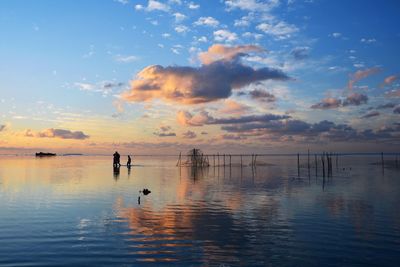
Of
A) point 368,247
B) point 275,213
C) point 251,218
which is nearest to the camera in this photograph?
point 368,247

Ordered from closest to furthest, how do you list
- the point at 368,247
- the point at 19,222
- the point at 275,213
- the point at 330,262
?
the point at 330,262 → the point at 368,247 → the point at 19,222 → the point at 275,213

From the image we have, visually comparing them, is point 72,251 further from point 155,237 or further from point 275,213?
point 275,213

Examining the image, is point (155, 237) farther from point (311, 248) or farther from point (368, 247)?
point (368, 247)

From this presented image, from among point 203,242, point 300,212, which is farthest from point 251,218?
point 203,242

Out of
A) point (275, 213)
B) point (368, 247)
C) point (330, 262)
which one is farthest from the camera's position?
point (275, 213)

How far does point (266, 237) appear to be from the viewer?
20.4 meters

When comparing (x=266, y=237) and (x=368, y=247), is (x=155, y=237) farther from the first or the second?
(x=368, y=247)

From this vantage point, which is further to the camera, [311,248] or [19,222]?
[19,222]

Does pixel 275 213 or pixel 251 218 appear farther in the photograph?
pixel 275 213

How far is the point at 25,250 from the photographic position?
17.5 m

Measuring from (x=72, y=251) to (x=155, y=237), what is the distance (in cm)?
459

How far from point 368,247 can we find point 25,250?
16.9 metres

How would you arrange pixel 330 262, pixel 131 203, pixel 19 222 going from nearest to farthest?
pixel 330 262, pixel 19 222, pixel 131 203

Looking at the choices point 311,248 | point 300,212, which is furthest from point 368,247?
point 300,212
